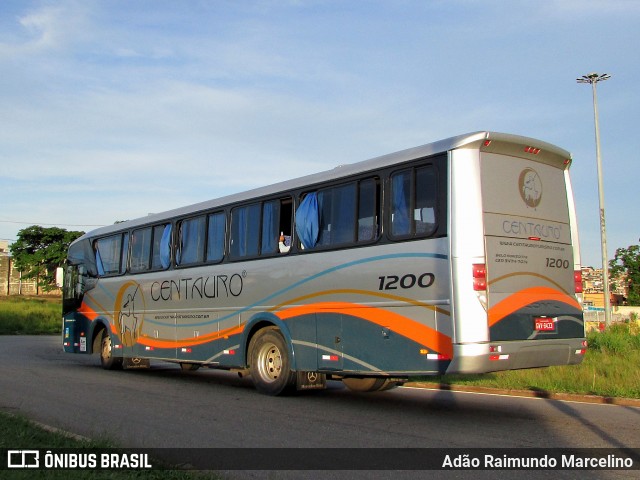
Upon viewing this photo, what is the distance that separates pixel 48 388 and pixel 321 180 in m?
6.52

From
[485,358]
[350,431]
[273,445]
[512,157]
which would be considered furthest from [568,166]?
[273,445]

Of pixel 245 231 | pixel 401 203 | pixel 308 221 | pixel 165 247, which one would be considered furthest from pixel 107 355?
pixel 401 203

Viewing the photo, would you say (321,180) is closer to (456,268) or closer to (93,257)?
(456,268)

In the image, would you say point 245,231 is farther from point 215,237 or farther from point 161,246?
point 161,246

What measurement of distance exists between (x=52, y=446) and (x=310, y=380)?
226 inches

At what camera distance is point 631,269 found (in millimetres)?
76250

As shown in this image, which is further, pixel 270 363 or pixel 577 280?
pixel 270 363

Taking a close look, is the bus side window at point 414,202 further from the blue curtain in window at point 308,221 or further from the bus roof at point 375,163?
the blue curtain in window at point 308,221

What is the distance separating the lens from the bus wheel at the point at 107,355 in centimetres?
1794

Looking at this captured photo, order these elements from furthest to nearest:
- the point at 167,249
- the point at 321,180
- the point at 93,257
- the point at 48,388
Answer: the point at 93,257 < the point at 167,249 < the point at 48,388 < the point at 321,180

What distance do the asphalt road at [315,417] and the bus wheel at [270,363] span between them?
0.30m

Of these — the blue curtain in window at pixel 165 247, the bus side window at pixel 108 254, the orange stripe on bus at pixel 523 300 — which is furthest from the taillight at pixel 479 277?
the bus side window at pixel 108 254

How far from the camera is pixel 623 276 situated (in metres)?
77.9

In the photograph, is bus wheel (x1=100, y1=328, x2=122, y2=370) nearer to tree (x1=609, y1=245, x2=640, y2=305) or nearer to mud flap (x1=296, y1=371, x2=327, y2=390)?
mud flap (x1=296, y1=371, x2=327, y2=390)
